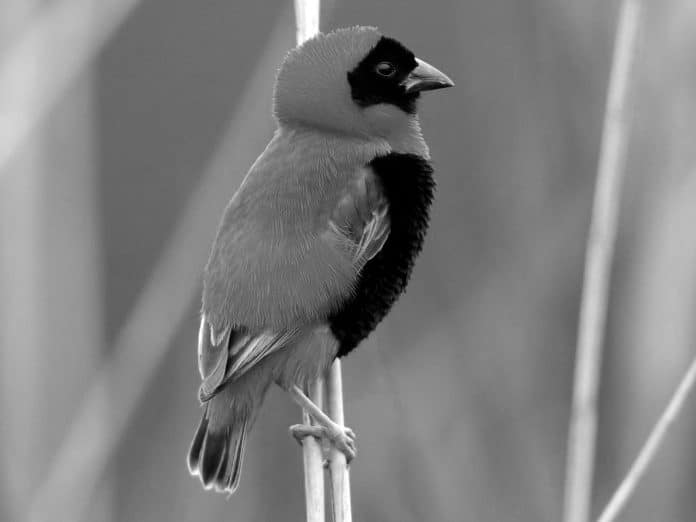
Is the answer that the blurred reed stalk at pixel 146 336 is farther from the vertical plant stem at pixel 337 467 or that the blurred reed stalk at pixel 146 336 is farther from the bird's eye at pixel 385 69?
the vertical plant stem at pixel 337 467

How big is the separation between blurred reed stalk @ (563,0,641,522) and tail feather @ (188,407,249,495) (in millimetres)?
603

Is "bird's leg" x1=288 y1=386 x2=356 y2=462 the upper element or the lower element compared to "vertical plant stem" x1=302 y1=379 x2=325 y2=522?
upper

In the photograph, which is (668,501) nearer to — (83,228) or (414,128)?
(414,128)

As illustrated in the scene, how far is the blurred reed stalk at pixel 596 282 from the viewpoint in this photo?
80.3 inches

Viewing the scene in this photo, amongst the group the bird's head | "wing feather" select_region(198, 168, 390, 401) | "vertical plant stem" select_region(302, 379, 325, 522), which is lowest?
Answer: "vertical plant stem" select_region(302, 379, 325, 522)

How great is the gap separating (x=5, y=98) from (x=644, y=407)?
1.52m

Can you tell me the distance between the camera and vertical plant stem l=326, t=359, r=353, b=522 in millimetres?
2010

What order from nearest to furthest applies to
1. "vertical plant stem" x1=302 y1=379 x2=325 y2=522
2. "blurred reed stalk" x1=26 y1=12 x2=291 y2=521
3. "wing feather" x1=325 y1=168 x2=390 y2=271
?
1. "vertical plant stem" x1=302 y1=379 x2=325 y2=522
2. "wing feather" x1=325 y1=168 x2=390 y2=271
3. "blurred reed stalk" x1=26 y1=12 x2=291 y2=521

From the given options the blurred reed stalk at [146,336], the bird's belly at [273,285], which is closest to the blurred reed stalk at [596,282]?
the bird's belly at [273,285]

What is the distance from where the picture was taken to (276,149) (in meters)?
2.34

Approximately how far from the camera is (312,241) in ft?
7.25

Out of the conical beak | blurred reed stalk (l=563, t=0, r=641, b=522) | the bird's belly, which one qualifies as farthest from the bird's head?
blurred reed stalk (l=563, t=0, r=641, b=522)

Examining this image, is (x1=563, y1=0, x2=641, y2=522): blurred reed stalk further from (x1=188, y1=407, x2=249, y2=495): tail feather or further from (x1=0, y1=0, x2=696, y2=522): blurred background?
(x1=188, y1=407, x2=249, y2=495): tail feather

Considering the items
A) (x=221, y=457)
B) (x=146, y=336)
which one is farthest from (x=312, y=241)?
(x=146, y=336)
